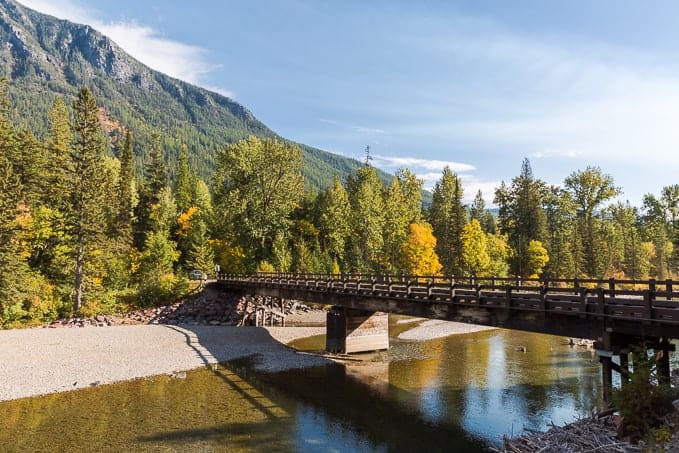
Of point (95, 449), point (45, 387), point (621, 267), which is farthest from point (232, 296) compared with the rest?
point (621, 267)

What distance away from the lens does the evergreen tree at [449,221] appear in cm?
6875

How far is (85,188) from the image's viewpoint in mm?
45000

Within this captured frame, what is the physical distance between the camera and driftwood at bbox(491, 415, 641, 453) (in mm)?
12156

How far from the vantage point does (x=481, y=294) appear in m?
20.8

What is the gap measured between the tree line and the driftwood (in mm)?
40462

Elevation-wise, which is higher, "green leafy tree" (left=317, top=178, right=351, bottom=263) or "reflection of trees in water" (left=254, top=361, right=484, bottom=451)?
"green leafy tree" (left=317, top=178, right=351, bottom=263)

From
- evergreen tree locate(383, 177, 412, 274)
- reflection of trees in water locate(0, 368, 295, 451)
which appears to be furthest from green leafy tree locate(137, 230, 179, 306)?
evergreen tree locate(383, 177, 412, 274)

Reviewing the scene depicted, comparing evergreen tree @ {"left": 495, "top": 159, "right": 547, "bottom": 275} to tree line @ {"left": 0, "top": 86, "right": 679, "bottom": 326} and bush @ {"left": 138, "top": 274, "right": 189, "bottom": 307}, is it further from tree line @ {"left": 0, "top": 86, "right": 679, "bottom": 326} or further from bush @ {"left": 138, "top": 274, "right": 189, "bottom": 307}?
bush @ {"left": 138, "top": 274, "right": 189, "bottom": 307}

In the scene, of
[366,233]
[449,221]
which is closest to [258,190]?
[366,233]

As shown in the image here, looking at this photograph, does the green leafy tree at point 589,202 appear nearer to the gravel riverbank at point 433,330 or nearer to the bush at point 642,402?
the gravel riverbank at point 433,330

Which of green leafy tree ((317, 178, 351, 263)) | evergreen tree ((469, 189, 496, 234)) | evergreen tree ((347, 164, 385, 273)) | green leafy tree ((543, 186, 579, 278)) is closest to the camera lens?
evergreen tree ((347, 164, 385, 273))

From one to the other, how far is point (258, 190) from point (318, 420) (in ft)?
152

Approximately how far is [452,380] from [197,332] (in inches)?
902

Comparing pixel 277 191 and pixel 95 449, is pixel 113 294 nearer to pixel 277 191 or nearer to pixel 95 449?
pixel 277 191
